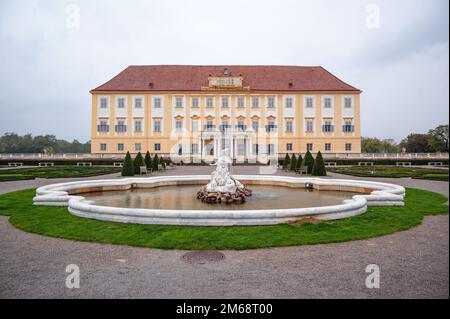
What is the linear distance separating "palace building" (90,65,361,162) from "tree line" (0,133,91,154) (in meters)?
25.7

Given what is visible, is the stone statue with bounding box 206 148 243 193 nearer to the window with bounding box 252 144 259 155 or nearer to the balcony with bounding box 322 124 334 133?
the window with bounding box 252 144 259 155

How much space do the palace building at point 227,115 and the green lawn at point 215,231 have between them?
3562 cm

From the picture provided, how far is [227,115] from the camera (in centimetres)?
4331

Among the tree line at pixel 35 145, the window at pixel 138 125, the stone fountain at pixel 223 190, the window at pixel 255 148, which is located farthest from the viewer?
the tree line at pixel 35 145

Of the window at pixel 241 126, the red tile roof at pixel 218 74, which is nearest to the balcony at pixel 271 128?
the window at pixel 241 126

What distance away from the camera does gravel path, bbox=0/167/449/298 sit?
3.55 m

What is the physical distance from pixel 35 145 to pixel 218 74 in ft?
172

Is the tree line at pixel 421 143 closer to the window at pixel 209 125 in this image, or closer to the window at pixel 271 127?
the window at pixel 271 127

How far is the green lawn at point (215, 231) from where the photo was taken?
17.7ft

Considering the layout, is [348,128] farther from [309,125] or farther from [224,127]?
[224,127]

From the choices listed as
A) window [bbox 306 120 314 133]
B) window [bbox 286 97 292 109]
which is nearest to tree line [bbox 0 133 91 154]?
window [bbox 286 97 292 109]

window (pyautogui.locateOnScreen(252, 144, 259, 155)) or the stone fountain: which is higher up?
window (pyautogui.locateOnScreen(252, 144, 259, 155))

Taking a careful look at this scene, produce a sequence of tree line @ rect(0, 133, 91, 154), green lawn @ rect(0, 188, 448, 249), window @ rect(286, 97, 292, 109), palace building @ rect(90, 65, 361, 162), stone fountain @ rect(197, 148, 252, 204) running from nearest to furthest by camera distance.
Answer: green lawn @ rect(0, 188, 448, 249)
stone fountain @ rect(197, 148, 252, 204)
palace building @ rect(90, 65, 361, 162)
window @ rect(286, 97, 292, 109)
tree line @ rect(0, 133, 91, 154)
